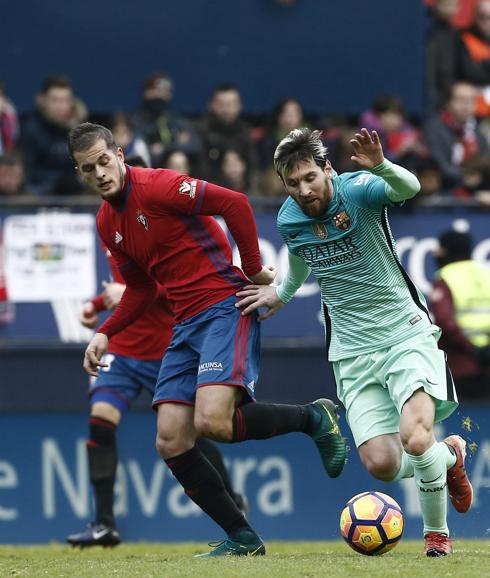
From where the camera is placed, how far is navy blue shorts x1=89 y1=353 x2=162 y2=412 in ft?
31.1

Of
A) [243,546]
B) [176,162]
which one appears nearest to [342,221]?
[243,546]

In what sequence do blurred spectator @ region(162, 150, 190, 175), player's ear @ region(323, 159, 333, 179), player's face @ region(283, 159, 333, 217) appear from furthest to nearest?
blurred spectator @ region(162, 150, 190, 175) → player's ear @ region(323, 159, 333, 179) → player's face @ region(283, 159, 333, 217)

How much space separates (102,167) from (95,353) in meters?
1.05

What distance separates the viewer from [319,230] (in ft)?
24.3

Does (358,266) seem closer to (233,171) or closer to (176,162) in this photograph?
(176,162)

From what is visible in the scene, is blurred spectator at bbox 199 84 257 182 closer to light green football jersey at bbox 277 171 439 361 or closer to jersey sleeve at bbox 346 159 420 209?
light green football jersey at bbox 277 171 439 361

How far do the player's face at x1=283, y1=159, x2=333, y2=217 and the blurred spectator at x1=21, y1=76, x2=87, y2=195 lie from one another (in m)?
5.96

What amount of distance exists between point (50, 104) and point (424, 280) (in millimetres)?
3910

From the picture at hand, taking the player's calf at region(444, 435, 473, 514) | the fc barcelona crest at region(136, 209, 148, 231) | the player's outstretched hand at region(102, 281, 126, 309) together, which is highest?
the fc barcelona crest at region(136, 209, 148, 231)

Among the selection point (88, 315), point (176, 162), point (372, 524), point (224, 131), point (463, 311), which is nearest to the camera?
point (372, 524)

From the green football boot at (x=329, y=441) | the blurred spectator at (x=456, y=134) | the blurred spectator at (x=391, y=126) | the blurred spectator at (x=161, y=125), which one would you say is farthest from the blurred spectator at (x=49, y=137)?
the green football boot at (x=329, y=441)

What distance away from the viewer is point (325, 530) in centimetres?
1161

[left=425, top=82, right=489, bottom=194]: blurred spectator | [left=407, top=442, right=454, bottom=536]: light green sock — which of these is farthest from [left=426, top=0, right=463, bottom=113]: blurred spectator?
[left=407, top=442, right=454, bottom=536]: light green sock

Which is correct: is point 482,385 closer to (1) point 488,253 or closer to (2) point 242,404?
(1) point 488,253
